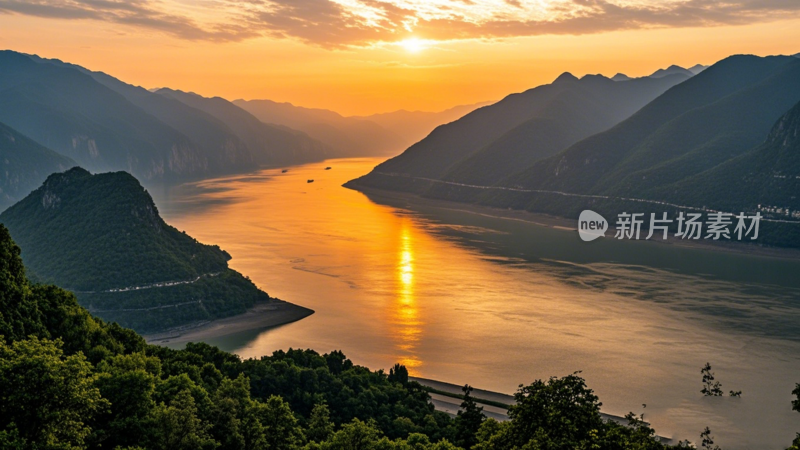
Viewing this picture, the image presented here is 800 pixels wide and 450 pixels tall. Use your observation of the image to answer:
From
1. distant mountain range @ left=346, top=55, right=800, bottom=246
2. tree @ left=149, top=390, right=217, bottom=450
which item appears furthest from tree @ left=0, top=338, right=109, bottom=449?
distant mountain range @ left=346, top=55, right=800, bottom=246

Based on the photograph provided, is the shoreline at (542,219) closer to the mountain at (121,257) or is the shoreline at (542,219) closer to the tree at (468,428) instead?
the mountain at (121,257)

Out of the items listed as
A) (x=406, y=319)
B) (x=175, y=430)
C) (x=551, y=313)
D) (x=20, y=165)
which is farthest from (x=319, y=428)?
(x=20, y=165)

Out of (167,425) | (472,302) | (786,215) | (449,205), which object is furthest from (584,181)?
(167,425)

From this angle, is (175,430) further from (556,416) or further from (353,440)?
(556,416)

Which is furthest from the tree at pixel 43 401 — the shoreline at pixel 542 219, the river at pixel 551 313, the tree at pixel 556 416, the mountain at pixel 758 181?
the mountain at pixel 758 181

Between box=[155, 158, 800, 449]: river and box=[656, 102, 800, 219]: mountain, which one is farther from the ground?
box=[656, 102, 800, 219]: mountain

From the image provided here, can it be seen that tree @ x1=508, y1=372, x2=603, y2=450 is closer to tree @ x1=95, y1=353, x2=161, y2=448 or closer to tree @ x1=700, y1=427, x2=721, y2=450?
tree @ x1=95, y1=353, x2=161, y2=448
